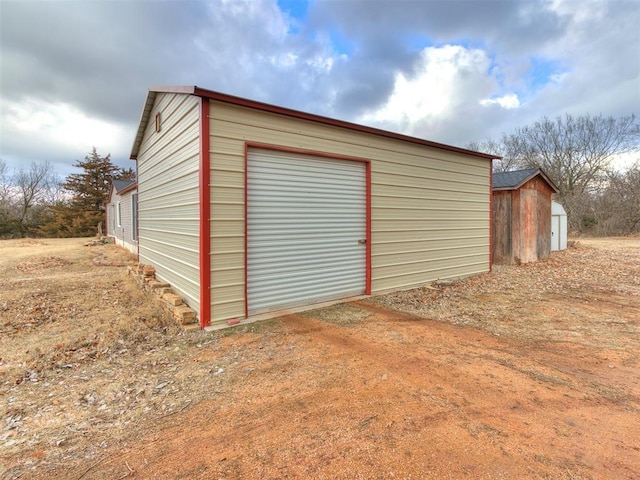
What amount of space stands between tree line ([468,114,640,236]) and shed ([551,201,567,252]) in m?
10.1

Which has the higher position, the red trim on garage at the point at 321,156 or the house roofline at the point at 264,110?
the house roofline at the point at 264,110

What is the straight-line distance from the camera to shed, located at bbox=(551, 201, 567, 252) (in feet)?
40.5

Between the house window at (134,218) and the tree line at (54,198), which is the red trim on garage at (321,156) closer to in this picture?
the house window at (134,218)

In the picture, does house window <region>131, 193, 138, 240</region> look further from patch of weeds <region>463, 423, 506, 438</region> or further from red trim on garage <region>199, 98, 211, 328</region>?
patch of weeds <region>463, 423, 506, 438</region>

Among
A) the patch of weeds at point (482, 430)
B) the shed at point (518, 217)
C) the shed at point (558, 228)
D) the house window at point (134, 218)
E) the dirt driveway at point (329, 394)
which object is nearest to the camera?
the dirt driveway at point (329, 394)

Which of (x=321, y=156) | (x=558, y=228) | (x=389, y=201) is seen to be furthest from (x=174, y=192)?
(x=558, y=228)

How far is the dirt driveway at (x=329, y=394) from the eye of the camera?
178 cm

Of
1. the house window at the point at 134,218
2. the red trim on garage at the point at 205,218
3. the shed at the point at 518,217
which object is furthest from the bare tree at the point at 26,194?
the shed at the point at 518,217

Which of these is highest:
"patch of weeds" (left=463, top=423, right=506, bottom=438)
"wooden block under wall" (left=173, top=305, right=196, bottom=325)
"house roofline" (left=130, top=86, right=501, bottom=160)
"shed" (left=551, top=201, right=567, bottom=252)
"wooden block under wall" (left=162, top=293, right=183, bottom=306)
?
"house roofline" (left=130, top=86, right=501, bottom=160)

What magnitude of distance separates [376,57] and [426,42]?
75.0 inches

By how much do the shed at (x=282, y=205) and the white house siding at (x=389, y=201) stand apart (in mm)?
21

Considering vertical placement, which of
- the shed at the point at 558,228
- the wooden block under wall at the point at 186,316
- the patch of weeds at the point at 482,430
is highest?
the shed at the point at 558,228

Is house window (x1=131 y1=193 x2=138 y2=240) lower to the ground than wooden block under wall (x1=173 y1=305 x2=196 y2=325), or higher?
higher

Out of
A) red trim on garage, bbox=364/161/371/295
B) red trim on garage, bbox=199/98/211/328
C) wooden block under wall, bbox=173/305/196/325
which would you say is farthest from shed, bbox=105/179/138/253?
red trim on garage, bbox=364/161/371/295
